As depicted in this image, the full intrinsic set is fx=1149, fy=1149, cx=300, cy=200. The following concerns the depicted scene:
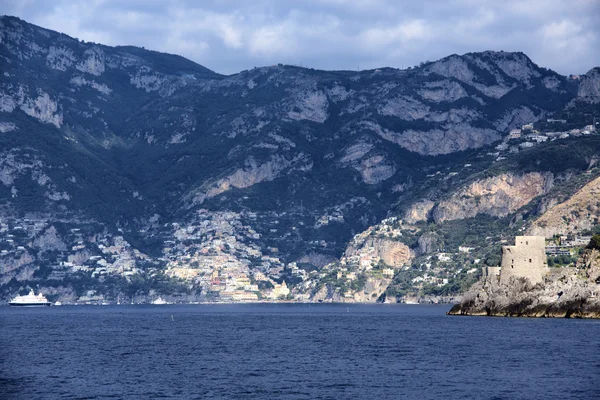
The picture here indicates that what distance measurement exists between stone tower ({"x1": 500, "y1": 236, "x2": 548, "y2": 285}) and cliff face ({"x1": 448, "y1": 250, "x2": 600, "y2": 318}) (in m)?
0.90

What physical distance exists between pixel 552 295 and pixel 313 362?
59.1 meters

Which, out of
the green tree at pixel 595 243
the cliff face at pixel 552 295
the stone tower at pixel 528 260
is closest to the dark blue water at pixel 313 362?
the cliff face at pixel 552 295

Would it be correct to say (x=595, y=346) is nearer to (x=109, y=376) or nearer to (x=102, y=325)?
(x=109, y=376)

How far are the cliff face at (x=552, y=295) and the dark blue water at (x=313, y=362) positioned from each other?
446cm

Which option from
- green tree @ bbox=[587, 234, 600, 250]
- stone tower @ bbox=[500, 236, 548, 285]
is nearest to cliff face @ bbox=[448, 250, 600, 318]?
stone tower @ bbox=[500, 236, 548, 285]

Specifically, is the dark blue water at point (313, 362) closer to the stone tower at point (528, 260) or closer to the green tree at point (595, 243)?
the stone tower at point (528, 260)

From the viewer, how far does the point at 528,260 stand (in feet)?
513

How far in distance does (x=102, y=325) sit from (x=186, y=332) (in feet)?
91.1

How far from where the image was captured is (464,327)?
14500 cm

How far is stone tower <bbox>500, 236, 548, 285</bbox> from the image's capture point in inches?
6137

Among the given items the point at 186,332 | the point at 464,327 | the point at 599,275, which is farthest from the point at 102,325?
the point at 599,275

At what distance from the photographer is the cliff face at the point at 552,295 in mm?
149000

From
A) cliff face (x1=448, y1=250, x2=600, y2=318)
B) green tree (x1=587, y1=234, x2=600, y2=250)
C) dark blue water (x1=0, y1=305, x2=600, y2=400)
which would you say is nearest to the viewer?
dark blue water (x1=0, y1=305, x2=600, y2=400)

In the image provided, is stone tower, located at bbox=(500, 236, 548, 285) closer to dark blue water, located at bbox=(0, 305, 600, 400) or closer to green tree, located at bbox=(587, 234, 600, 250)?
dark blue water, located at bbox=(0, 305, 600, 400)
